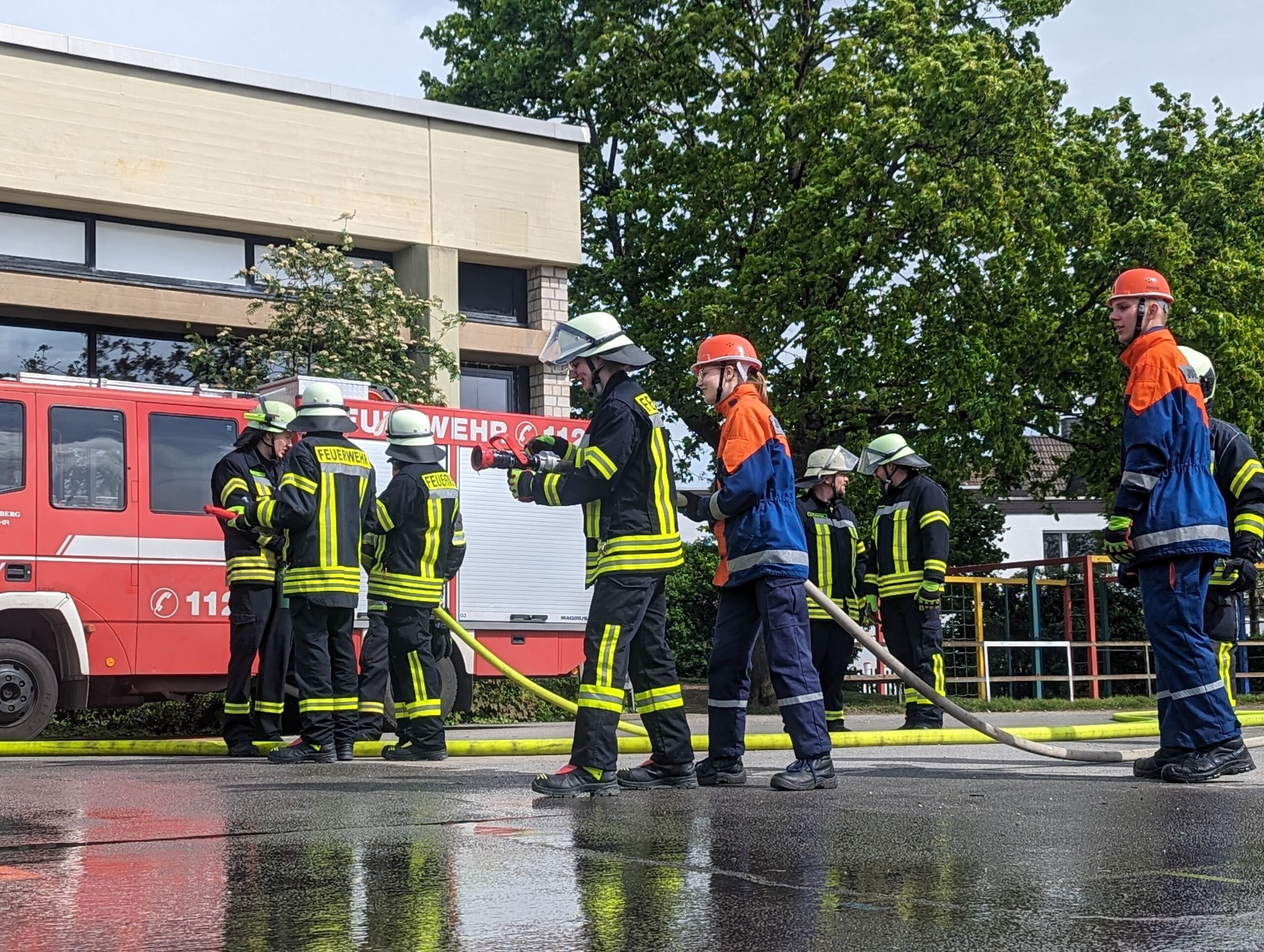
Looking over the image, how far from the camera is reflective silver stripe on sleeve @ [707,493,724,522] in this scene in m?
7.14

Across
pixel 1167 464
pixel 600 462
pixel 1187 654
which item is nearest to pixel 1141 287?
pixel 1167 464

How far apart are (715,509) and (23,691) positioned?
6.17 meters

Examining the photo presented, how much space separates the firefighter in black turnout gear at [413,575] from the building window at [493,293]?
11713 millimetres

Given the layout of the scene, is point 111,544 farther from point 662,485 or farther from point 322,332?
point 322,332

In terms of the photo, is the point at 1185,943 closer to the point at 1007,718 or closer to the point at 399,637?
the point at 399,637

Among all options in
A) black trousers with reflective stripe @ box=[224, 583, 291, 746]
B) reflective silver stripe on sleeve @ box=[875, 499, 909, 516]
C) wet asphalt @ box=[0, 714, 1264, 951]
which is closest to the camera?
wet asphalt @ box=[0, 714, 1264, 951]

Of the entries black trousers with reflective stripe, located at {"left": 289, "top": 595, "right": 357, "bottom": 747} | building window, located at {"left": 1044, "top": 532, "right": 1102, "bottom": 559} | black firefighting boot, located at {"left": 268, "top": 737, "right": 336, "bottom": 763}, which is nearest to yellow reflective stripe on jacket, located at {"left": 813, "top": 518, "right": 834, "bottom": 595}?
black trousers with reflective stripe, located at {"left": 289, "top": 595, "right": 357, "bottom": 747}

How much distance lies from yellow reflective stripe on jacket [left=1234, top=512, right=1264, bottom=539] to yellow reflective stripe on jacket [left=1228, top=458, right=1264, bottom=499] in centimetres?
11

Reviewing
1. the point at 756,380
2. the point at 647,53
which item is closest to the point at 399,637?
the point at 756,380

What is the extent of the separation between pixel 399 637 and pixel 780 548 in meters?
3.05

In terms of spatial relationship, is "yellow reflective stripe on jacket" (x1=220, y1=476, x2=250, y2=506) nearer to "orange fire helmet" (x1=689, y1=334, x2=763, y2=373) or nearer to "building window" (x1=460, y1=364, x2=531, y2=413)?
"orange fire helmet" (x1=689, y1=334, x2=763, y2=373)

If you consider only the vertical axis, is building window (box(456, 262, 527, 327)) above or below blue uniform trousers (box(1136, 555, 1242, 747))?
above

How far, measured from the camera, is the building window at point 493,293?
842 inches

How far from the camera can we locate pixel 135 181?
61.2 ft
